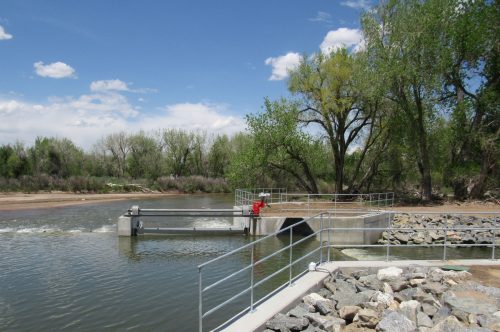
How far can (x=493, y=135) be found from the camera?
95.4 feet

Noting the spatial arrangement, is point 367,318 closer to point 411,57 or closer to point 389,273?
point 389,273

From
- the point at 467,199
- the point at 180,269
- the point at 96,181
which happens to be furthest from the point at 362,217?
the point at 96,181

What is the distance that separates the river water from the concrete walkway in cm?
277

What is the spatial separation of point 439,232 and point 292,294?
16.2 meters

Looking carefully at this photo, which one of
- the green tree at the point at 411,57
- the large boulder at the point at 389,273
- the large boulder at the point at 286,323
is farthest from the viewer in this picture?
the green tree at the point at 411,57

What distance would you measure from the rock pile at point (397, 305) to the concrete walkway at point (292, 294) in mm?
139

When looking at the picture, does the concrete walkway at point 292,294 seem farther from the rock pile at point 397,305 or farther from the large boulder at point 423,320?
the large boulder at point 423,320

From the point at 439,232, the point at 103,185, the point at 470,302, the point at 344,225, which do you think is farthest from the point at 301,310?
the point at 103,185

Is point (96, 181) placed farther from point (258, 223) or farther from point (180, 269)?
point (180, 269)

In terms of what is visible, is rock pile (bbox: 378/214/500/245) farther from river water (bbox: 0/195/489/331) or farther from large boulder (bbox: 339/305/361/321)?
large boulder (bbox: 339/305/361/321)

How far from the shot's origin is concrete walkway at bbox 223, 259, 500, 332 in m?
6.84

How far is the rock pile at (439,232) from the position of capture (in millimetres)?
20672

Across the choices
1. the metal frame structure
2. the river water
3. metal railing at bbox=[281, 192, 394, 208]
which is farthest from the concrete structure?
metal railing at bbox=[281, 192, 394, 208]

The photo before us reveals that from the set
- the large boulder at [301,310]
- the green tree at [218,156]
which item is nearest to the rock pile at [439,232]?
the large boulder at [301,310]
